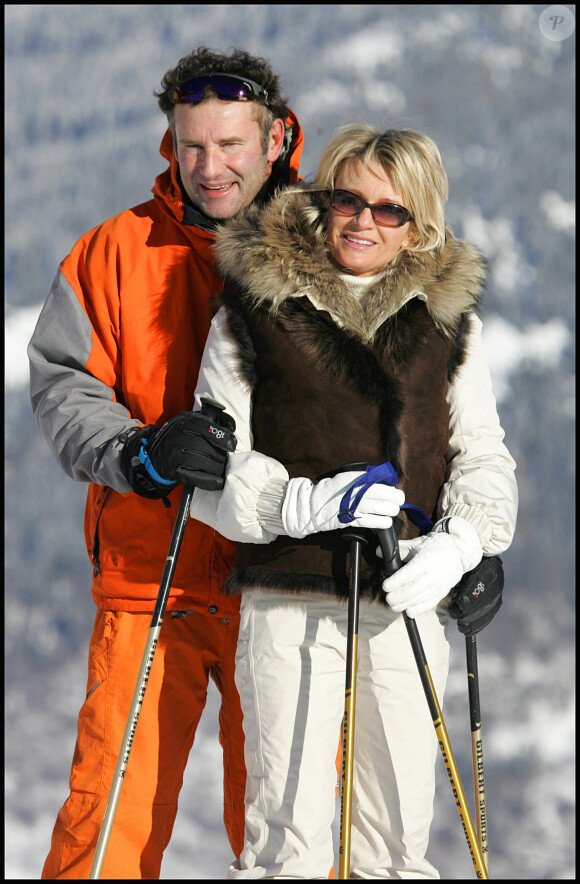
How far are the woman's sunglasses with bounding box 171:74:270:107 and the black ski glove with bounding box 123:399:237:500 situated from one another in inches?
35.5

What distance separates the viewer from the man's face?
263 cm

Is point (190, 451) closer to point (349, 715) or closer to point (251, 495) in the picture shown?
point (251, 495)

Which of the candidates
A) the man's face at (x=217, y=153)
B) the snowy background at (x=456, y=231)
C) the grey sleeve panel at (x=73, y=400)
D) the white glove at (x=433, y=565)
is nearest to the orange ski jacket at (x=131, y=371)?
the grey sleeve panel at (x=73, y=400)

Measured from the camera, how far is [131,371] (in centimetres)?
256

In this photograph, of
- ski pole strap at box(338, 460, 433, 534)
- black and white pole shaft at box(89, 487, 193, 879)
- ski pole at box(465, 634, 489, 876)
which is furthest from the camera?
ski pole at box(465, 634, 489, 876)

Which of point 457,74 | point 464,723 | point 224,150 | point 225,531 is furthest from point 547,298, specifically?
point 225,531

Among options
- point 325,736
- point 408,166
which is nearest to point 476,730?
point 325,736

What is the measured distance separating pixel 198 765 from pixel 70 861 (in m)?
2.46

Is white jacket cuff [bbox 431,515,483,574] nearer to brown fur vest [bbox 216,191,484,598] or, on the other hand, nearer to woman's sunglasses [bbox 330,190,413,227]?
brown fur vest [bbox 216,191,484,598]

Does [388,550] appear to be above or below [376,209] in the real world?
below

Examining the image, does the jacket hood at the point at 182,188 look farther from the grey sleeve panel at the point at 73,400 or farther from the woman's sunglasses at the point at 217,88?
the grey sleeve panel at the point at 73,400

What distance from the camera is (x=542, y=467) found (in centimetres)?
541

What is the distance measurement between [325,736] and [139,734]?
570mm

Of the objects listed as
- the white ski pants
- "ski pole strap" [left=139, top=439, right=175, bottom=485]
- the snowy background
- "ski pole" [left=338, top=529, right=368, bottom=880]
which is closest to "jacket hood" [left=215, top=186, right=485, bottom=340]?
"ski pole strap" [left=139, top=439, right=175, bottom=485]
